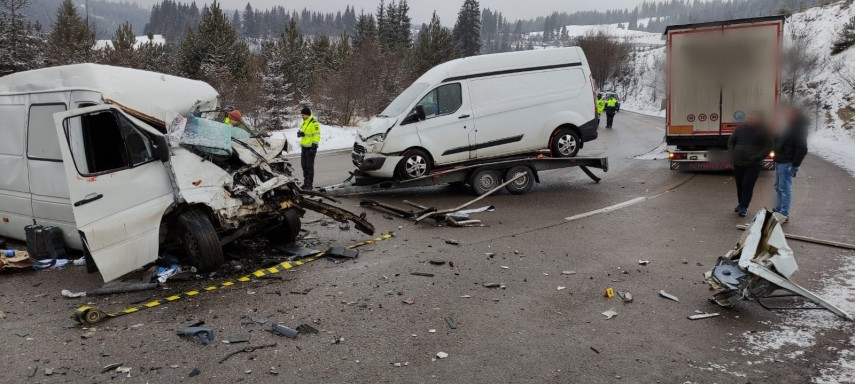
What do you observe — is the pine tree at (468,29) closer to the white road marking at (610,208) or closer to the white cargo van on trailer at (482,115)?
the white cargo van on trailer at (482,115)

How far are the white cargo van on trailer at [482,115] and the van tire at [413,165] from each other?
0.06ft

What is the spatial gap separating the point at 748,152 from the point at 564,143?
3.49 m

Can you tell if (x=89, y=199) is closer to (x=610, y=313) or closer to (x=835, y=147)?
(x=610, y=313)

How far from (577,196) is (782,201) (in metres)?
3.39

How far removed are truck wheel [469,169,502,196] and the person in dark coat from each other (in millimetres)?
4048

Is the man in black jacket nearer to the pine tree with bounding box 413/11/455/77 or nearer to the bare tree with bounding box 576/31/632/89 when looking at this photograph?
the pine tree with bounding box 413/11/455/77

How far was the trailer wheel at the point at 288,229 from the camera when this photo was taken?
7.21 metres

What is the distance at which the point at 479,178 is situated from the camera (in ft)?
35.2

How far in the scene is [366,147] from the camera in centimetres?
1069

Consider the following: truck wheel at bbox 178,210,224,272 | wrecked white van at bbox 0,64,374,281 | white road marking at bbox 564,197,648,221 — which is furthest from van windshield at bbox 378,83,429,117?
truck wheel at bbox 178,210,224,272

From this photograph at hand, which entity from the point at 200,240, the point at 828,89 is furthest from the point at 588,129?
the point at 828,89

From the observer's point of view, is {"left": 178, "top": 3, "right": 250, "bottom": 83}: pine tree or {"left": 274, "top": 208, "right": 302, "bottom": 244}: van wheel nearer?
{"left": 274, "top": 208, "right": 302, "bottom": 244}: van wheel

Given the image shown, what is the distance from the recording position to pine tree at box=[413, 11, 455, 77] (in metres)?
42.4

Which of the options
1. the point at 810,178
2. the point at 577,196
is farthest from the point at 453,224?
the point at 810,178
